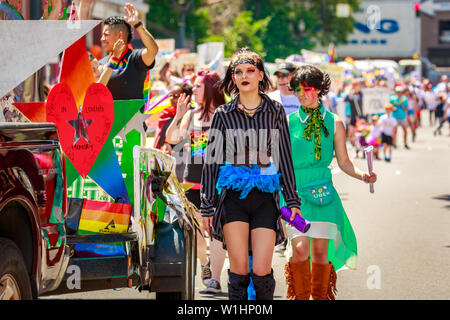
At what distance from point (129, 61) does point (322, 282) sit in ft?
6.87

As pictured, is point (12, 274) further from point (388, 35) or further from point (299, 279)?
point (388, 35)

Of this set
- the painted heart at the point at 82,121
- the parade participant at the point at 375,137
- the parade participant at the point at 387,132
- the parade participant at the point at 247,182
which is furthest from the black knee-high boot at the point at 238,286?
the parade participant at the point at 387,132

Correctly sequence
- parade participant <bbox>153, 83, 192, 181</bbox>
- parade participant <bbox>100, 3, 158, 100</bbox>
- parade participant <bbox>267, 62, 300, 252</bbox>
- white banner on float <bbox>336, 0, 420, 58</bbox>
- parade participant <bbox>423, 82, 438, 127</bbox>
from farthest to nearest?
white banner on float <bbox>336, 0, 420, 58</bbox>
parade participant <bbox>423, 82, 438, 127</bbox>
parade participant <bbox>267, 62, 300, 252</bbox>
parade participant <bbox>153, 83, 192, 181</bbox>
parade participant <bbox>100, 3, 158, 100</bbox>

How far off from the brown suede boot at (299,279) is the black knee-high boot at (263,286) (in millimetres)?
942

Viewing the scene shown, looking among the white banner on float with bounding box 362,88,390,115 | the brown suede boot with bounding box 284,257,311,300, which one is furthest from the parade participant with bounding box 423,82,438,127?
the brown suede boot with bounding box 284,257,311,300

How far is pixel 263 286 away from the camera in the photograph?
5910mm

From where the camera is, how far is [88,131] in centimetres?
612

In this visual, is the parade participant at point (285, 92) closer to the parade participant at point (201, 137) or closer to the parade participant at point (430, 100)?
the parade participant at point (201, 137)

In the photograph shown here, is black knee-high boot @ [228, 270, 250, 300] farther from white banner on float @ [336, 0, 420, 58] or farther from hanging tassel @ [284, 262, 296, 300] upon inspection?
white banner on float @ [336, 0, 420, 58]

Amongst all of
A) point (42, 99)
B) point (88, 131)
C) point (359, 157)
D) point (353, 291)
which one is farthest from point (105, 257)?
point (359, 157)

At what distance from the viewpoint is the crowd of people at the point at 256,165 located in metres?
5.91

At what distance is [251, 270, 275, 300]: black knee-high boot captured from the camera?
5906 millimetres
